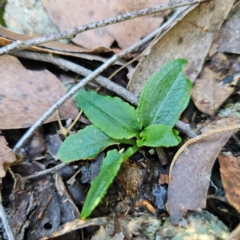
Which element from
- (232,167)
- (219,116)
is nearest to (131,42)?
(219,116)

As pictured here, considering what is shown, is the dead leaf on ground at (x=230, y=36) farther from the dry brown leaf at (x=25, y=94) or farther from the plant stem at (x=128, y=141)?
the dry brown leaf at (x=25, y=94)

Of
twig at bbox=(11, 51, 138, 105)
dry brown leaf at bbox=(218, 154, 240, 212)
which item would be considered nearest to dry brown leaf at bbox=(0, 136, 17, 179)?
twig at bbox=(11, 51, 138, 105)

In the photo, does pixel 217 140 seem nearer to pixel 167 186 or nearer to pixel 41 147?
pixel 167 186

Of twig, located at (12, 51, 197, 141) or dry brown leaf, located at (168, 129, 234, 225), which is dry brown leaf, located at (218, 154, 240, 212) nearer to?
dry brown leaf, located at (168, 129, 234, 225)

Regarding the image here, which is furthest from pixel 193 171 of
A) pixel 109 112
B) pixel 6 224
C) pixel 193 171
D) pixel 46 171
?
pixel 6 224

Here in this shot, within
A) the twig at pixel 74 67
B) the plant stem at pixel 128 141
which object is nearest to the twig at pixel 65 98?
the twig at pixel 74 67
